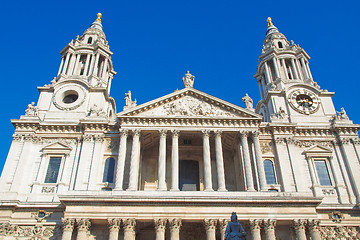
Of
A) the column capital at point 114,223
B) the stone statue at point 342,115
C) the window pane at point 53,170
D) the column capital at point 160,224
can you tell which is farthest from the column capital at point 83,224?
the stone statue at point 342,115

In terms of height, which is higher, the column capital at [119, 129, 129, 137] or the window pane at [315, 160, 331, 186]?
the column capital at [119, 129, 129, 137]

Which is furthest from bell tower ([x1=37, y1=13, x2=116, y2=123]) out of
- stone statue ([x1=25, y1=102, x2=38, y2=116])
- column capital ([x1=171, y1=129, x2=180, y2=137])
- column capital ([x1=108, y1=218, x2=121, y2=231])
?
column capital ([x1=108, y1=218, x2=121, y2=231])

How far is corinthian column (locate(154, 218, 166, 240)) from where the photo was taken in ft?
69.6

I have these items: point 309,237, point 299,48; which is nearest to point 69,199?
point 309,237

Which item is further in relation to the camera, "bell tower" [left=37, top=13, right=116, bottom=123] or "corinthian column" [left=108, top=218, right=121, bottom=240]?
"bell tower" [left=37, top=13, right=116, bottom=123]

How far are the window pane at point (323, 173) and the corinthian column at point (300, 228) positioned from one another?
606 centimetres

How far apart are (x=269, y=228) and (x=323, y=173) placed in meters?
8.62

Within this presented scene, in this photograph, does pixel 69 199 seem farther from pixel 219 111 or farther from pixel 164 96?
pixel 219 111

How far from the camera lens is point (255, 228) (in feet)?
70.8

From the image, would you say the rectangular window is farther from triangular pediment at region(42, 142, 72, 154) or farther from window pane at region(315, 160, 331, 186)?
triangular pediment at region(42, 142, 72, 154)

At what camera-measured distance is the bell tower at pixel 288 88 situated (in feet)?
102

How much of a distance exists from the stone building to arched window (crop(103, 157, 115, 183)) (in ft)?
0.29

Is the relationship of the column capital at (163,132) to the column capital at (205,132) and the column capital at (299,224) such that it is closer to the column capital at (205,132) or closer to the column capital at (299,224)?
the column capital at (205,132)

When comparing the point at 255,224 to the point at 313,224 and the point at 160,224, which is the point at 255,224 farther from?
the point at 160,224
